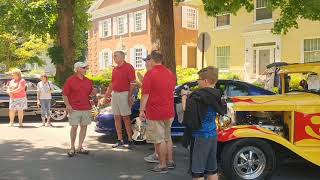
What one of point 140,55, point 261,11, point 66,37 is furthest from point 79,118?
point 140,55

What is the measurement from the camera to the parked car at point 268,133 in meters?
7.44

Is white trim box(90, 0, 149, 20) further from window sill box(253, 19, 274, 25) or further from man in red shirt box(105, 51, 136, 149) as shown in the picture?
man in red shirt box(105, 51, 136, 149)

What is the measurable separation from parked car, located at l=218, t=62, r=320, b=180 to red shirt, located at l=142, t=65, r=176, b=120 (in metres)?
0.96

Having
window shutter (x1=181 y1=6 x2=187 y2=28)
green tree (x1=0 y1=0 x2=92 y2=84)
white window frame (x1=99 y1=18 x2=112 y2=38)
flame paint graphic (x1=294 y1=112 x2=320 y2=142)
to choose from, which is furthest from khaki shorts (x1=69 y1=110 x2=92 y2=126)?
white window frame (x1=99 y1=18 x2=112 y2=38)

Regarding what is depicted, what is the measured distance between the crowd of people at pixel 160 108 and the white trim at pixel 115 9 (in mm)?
29654

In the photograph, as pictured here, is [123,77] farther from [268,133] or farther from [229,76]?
[229,76]

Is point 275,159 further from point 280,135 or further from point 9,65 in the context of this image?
point 9,65

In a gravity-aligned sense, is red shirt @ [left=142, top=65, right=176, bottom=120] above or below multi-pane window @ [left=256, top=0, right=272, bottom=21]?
below

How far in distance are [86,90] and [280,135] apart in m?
3.70

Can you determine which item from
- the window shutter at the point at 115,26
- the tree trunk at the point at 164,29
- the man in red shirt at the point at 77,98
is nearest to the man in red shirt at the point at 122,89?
the man in red shirt at the point at 77,98

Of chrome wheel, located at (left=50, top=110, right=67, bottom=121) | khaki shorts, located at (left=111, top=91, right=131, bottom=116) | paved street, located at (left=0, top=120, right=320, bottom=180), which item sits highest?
khaki shorts, located at (left=111, top=91, right=131, bottom=116)

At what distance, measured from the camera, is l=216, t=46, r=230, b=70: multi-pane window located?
30172 millimetres

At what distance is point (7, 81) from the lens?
53.0 ft

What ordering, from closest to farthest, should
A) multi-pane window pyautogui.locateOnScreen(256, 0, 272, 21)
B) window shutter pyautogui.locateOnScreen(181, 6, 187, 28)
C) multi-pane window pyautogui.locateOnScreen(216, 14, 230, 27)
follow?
1. multi-pane window pyautogui.locateOnScreen(256, 0, 272, 21)
2. multi-pane window pyautogui.locateOnScreen(216, 14, 230, 27)
3. window shutter pyautogui.locateOnScreen(181, 6, 187, 28)
